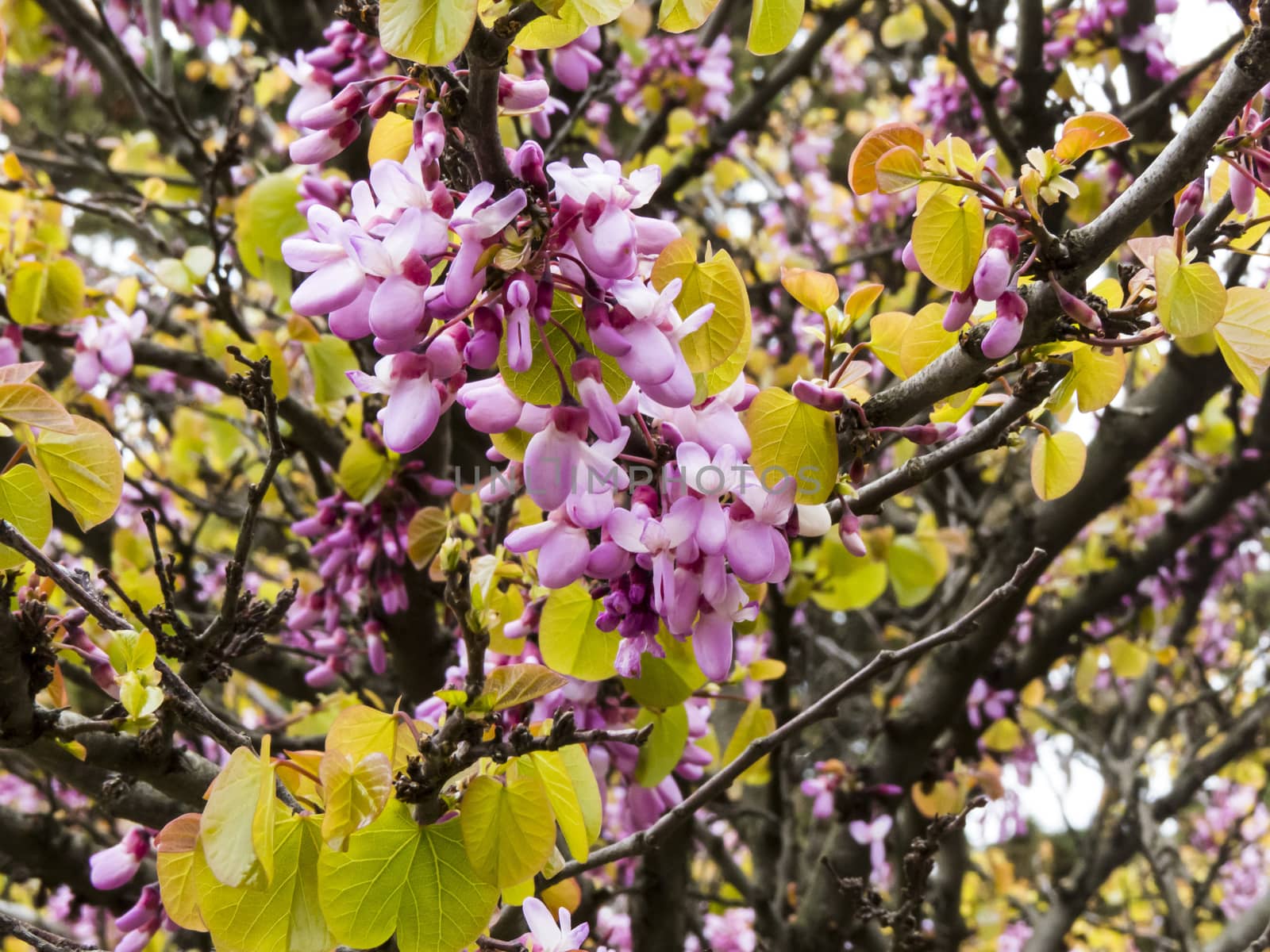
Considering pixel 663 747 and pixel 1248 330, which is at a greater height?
pixel 1248 330

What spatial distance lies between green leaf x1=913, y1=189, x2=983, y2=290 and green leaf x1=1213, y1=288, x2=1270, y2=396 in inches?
11.7

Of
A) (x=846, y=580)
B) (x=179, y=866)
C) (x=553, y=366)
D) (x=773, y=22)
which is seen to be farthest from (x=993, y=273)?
(x=846, y=580)

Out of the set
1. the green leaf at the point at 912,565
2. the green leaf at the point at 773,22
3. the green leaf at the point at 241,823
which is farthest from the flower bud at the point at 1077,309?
the green leaf at the point at 912,565

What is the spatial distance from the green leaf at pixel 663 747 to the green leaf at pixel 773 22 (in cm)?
97

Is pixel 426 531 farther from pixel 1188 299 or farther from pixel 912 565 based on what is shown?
pixel 912 565

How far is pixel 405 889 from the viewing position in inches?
42.9

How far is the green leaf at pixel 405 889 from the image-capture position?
1048 mm

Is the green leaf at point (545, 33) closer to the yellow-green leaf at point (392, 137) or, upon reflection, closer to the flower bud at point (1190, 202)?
the yellow-green leaf at point (392, 137)

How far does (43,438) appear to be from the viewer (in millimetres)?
1149

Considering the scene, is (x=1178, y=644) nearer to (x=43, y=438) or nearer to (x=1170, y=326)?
(x=1170, y=326)

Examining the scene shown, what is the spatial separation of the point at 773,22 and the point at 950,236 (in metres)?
0.31

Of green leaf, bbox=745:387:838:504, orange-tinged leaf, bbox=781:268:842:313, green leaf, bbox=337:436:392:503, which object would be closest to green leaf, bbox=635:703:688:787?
green leaf, bbox=745:387:838:504

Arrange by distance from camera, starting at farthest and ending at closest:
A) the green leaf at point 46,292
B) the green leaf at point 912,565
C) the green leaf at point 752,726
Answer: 1. the green leaf at point 912,565
2. the green leaf at point 46,292
3. the green leaf at point 752,726

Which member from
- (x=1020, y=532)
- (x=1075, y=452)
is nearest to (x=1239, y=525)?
(x=1020, y=532)
